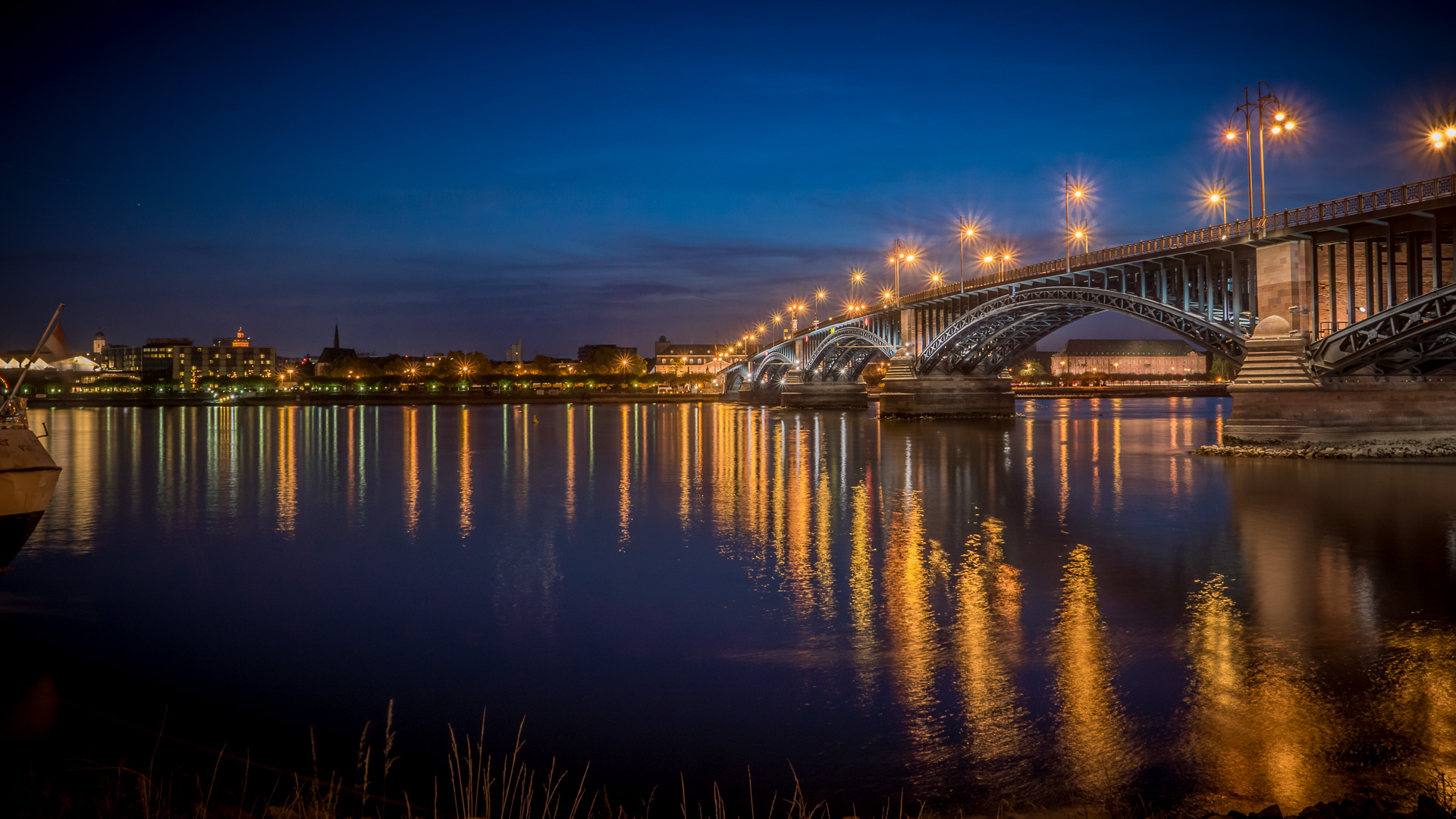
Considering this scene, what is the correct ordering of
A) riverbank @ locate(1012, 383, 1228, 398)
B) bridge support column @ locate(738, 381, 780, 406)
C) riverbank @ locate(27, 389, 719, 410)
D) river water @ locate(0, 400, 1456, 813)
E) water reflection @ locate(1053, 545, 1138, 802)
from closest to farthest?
water reflection @ locate(1053, 545, 1138, 802)
river water @ locate(0, 400, 1456, 813)
riverbank @ locate(27, 389, 719, 410)
bridge support column @ locate(738, 381, 780, 406)
riverbank @ locate(1012, 383, 1228, 398)

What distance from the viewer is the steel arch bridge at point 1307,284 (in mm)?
32344

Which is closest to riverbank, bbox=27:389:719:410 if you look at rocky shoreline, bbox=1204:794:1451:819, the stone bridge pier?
the stone bridge pier

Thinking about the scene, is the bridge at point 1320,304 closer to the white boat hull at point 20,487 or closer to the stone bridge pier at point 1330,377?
the stone bridge pier at point 1330,377

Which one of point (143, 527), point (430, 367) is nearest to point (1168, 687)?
point (143, 527)

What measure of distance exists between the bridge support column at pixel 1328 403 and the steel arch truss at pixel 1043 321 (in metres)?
4.22

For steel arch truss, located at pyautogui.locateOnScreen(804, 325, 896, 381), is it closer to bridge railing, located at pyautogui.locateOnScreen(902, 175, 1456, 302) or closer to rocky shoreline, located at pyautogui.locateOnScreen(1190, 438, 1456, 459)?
bridge railing, located at pyautogui.locateOnScreen(902, 175, 1456, 302)

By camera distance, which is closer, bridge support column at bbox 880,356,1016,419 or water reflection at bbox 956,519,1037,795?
water reflection at bbox 956,519,1037,795

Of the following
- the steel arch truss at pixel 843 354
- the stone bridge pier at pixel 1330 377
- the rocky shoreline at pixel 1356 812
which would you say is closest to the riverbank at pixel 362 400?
the steel arch truss at pixel 843 354

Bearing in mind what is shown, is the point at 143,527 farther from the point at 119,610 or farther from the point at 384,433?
the point at 384,433

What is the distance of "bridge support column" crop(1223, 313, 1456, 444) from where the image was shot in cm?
3481

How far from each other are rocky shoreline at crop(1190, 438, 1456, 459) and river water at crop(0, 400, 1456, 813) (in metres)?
7.13

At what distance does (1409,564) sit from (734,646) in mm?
11843

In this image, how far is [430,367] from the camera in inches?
7195

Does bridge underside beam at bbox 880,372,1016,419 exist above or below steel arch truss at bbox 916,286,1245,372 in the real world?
below
